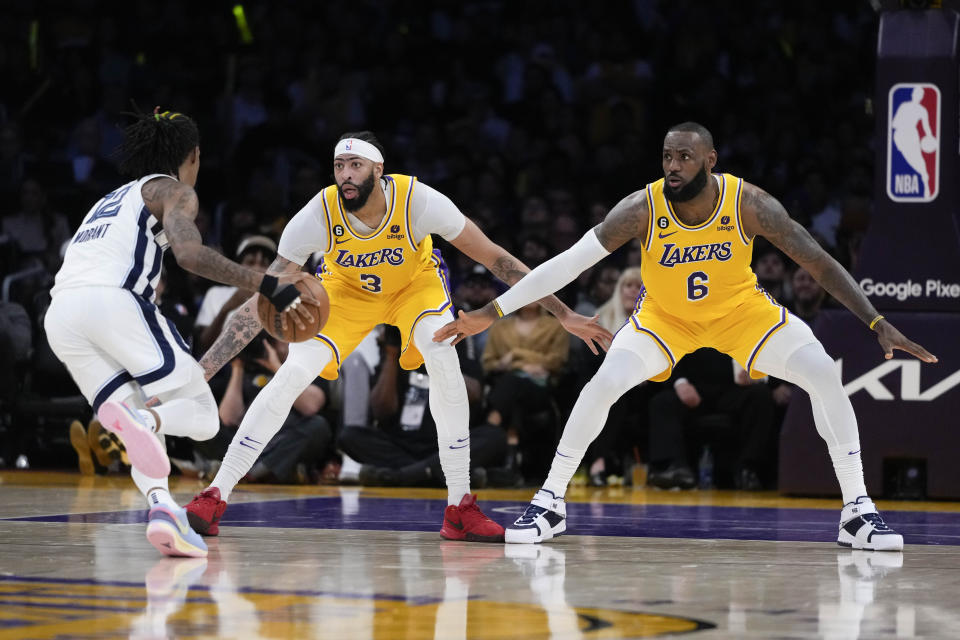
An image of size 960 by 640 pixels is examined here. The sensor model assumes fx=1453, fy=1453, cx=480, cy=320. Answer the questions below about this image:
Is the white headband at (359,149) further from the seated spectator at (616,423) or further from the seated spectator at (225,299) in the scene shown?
the seated spectator at (616,423)

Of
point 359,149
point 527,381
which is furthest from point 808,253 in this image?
point 527,381

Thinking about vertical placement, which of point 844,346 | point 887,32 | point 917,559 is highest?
point 887,32

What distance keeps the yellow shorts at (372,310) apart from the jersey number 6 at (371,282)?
0.12 feet

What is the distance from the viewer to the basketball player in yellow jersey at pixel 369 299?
22.0 feet

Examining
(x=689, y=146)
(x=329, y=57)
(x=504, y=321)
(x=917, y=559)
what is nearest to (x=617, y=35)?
(x=329, y=57)

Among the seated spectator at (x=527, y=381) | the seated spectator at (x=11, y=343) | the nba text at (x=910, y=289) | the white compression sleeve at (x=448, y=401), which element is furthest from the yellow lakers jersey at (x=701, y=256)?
the seated spectator at (x=11, y=343)

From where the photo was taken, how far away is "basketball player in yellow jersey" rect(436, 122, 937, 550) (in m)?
6.52

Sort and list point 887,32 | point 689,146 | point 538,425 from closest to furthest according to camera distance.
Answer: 1. point 689,146
2. point 887,32
3. point 538,425

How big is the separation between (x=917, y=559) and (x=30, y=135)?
423 inches

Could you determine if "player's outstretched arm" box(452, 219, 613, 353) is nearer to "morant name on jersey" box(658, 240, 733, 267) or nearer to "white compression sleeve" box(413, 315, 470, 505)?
"white compression sleeve" box(413, 315, 470, 505)

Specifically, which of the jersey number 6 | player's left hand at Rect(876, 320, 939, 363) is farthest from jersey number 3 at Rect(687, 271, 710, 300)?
the jersey number 6

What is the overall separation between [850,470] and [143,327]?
10.5 ft

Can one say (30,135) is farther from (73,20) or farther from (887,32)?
(887,32)

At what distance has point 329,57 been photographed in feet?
48.6
